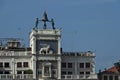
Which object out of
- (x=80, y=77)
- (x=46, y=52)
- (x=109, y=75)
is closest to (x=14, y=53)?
(x=46, y=52)

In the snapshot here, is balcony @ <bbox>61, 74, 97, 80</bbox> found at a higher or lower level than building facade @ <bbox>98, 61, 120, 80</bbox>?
lower

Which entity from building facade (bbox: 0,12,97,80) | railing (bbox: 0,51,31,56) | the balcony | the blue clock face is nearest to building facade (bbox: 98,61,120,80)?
building facade (bbox: 0,12,97,80)

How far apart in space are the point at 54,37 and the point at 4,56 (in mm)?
11484

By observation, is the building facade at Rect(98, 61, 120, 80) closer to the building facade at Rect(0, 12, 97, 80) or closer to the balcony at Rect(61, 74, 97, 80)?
the building facade at Rect(0, 12, 97, 80)

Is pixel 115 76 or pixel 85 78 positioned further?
pixel 115 76

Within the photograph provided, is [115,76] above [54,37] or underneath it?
underneath

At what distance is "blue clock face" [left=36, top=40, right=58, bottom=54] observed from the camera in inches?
4412

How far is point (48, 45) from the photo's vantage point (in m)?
112

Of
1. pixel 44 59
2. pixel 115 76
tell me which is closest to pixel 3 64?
pixel 44 59

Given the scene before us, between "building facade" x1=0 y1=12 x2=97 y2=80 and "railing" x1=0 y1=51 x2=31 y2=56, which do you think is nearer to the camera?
"building facade" x1=0 y1=12 x2=97 y2=80

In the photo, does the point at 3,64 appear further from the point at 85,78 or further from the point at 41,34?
the point at 85,78

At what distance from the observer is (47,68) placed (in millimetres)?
111250

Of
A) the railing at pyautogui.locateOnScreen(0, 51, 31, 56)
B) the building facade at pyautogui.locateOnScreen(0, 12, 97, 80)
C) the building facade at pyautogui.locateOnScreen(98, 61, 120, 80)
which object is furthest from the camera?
the building facade at pyautogui.locateOnScreen(98, 61, 120, 80)

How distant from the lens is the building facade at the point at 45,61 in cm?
11119
